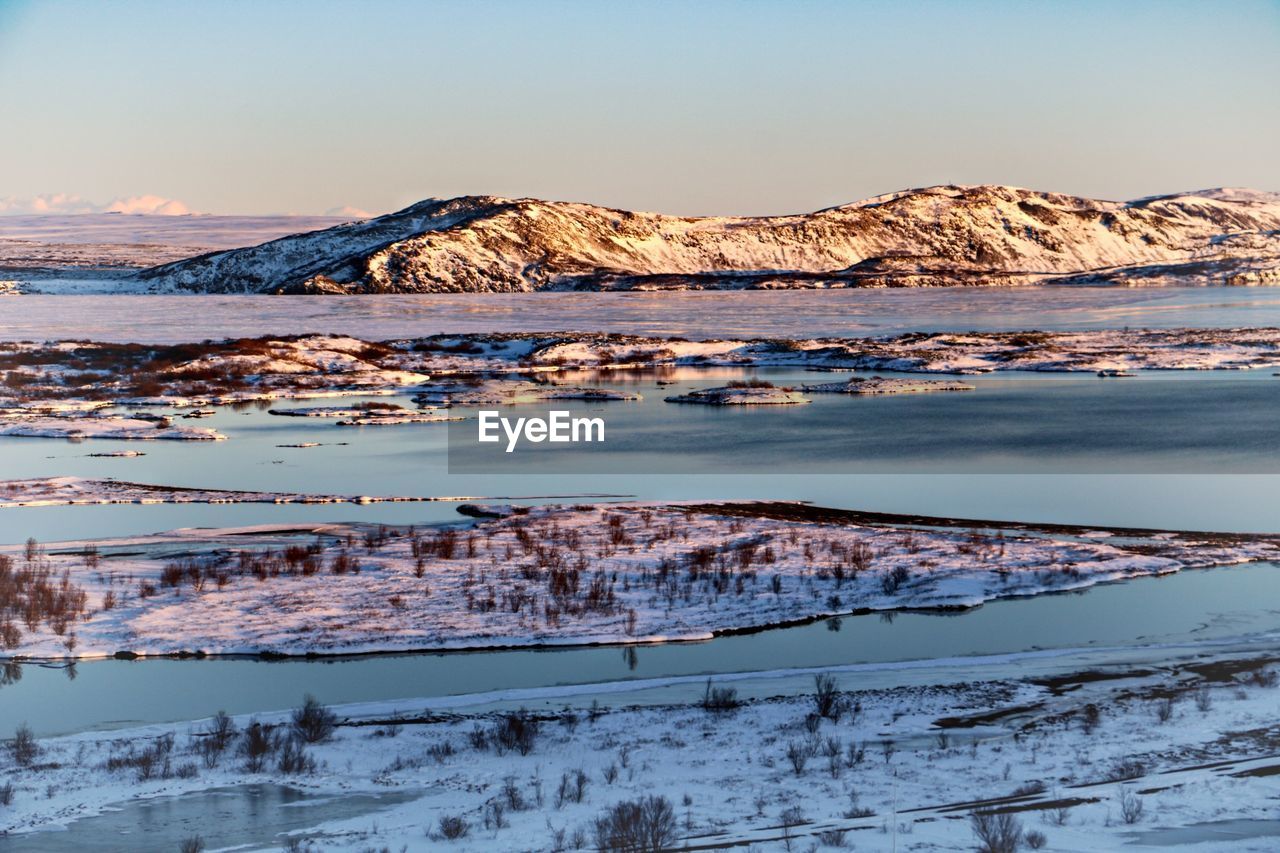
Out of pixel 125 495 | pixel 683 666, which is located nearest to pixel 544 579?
pixel 683 666

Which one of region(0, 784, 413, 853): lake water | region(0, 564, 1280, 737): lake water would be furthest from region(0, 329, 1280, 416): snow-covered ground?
region(0, 784, 413, 853): lake water

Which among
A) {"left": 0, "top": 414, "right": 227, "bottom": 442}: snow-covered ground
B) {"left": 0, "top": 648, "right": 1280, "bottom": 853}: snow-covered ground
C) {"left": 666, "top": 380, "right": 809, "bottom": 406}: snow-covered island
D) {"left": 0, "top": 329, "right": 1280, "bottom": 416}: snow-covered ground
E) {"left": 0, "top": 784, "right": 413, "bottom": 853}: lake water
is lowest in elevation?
{"left": 0, "top": 784, "right": 413, "bottom": 853}: lake water

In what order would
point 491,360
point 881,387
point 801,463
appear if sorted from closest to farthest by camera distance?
point 801,463 < point 881,387 < point 491,360

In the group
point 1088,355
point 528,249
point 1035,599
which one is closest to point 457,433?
point 1035,599

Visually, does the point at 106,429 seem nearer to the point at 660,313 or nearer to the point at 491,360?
the point at 491,360

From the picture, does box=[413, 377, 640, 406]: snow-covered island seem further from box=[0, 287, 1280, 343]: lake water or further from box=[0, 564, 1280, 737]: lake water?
box=[0, 564, 1280, 737]: lake water

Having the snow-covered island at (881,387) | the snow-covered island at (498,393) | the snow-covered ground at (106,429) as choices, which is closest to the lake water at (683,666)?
the snow-covered ground at (106,429)
